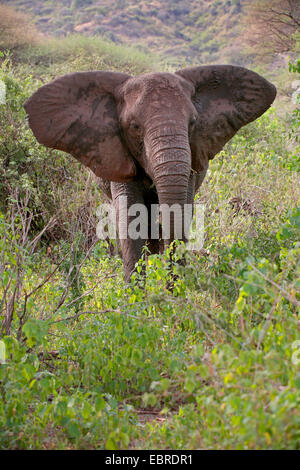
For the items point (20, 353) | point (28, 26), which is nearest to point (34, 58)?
point (28, 26)

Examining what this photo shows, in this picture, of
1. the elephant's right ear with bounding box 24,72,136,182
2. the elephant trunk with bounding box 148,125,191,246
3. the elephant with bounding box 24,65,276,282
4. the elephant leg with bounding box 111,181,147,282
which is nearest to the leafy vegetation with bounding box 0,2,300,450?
the elephant leg with bounding box 111,181,147,282

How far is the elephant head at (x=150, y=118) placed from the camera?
4965mm

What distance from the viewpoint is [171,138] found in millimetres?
4934

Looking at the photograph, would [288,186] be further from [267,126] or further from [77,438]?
[77,438]

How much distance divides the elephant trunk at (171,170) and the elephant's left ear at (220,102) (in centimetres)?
70

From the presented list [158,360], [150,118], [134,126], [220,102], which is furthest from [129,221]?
[158,360]

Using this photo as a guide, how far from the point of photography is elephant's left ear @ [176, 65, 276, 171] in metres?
5.72

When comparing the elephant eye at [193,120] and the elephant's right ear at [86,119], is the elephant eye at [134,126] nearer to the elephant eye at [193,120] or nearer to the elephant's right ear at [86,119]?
the elephant's right ear at [86,119]

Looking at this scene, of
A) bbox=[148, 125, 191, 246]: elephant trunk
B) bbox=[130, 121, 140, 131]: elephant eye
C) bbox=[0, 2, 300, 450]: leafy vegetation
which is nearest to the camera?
bbox=[0, 2, 300, 450]: leafy vegetation

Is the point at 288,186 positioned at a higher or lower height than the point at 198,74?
lower

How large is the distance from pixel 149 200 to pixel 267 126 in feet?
21.7

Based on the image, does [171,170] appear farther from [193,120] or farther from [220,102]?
[220,102]

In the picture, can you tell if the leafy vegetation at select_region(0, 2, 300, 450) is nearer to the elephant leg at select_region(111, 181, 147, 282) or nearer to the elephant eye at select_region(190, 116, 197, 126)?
the elephant leg at select_region(111, 181, 147, 282)

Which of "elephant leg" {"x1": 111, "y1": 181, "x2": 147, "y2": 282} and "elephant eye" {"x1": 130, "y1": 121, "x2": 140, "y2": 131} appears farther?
"elephant leg" {"x1": 111, "y1": 181, "x2": 147, "y2": 282}
